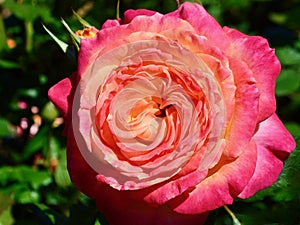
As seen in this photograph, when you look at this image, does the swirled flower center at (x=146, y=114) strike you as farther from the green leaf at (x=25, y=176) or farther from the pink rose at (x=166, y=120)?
the green leaf at (x=25, y=176)

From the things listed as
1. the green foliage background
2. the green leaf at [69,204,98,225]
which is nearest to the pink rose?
the green leaf at [69,204,98,225]

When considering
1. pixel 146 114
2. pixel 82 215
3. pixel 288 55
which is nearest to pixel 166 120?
pixel 146 114

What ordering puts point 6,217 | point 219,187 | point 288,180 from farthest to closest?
1. point 6,217
2. point 288,180
3. point 219,187

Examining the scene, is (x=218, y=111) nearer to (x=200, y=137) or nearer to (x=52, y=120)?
(x=200, y=137)

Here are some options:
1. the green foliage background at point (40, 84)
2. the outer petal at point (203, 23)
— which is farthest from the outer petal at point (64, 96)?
the green foliage background at point (40, 84)

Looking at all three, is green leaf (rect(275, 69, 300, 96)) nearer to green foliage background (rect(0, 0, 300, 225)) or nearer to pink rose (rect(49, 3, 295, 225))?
green foliage background (rect(0, 0, 300, 225))

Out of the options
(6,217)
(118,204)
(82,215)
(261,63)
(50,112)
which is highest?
(261,63)

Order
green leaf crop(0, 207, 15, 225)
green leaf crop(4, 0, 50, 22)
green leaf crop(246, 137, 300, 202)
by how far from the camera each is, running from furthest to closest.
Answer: green leaf crop(4, 0, 50, 22) < green leaf crop(0, 207, 15, 225) < green leaf crop(246, 137, 300, 202)

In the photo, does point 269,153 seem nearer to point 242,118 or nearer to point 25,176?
point 242,118
